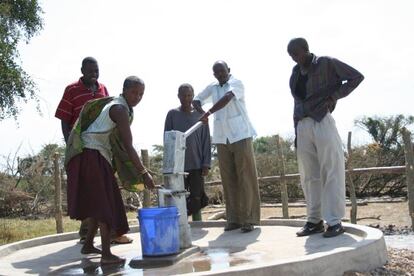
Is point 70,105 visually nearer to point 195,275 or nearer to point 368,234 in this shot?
point 195,275

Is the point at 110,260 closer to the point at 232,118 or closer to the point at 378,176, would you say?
the point at 232,118

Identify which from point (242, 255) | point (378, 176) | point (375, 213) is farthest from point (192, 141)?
point (378, 176)

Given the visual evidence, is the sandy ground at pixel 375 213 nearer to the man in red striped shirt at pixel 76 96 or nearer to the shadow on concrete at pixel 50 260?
the shadow on concrete at pixel 50 260

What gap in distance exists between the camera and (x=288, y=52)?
4625 mm

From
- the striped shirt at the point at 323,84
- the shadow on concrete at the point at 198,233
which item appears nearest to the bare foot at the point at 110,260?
the shadow on concrete at the point at 198,233

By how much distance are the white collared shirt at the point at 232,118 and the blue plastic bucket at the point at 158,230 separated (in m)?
1.38

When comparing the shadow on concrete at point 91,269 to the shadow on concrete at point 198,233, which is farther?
the shadow on concrete at point 198,233

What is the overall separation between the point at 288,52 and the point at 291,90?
1.37 ft

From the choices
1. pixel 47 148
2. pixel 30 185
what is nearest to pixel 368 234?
pixel 30 185

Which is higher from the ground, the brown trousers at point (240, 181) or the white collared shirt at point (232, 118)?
the white collared shirt at point (232, 118)

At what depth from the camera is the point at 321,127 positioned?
459 centimetres

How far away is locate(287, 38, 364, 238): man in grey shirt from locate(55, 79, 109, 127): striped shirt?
75.9 inches

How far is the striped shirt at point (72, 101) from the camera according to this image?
5.13m

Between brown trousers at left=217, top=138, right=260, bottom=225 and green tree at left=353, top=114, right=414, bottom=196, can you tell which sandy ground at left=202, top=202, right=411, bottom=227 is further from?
brown trousers at left=217, top=138, right=260, bottom=225
